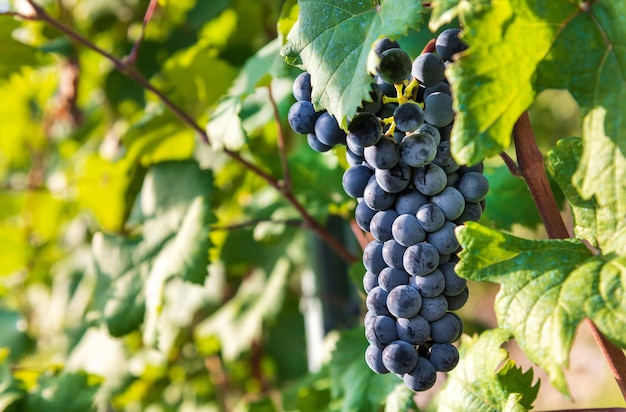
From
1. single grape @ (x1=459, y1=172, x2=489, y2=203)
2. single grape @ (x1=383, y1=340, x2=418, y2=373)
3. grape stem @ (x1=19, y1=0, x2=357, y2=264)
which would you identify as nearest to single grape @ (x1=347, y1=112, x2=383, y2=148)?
single grape @ (x1=459, y1=172, x2=489, y2=203)

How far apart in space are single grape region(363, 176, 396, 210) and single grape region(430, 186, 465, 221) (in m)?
0.05

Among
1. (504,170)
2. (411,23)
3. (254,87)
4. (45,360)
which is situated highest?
(411,23)

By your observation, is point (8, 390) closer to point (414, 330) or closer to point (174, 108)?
point (174, 108)

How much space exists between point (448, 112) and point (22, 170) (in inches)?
110

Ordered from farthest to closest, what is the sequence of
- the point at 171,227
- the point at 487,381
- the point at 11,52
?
the point at 11,52
the point at 171,227
the point at 487,381

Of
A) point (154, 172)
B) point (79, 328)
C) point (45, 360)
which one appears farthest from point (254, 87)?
point (45, 360)

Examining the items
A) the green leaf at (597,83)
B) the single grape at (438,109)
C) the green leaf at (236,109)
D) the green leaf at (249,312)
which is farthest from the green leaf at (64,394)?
the green leaf at (597,83)

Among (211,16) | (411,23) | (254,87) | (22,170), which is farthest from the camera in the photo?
(22,170)

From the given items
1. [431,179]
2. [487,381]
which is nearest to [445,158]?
[431,179]

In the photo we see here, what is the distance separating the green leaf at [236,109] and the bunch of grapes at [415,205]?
1.42 feet

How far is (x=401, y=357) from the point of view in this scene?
666 mm

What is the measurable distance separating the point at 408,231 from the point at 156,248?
92cm

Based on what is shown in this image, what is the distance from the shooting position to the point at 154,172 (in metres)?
1.53

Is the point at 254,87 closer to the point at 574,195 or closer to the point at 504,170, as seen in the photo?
the point at 504,170
